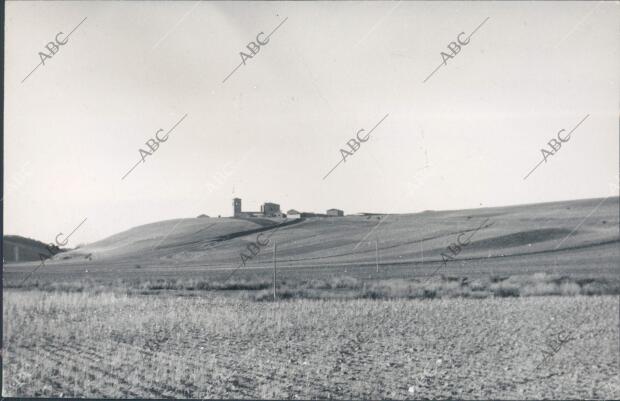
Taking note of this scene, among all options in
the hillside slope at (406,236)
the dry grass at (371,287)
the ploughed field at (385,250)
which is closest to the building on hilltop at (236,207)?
the dry grass at (371,287)

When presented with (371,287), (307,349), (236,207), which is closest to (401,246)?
(371,287)

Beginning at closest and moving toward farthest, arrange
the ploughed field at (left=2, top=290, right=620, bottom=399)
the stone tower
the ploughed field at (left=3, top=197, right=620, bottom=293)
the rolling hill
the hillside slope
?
the ploughed field at (left=2, top=290, right=620, bottom=399) → the stone tower → the ploughed field at (left=3, top=197, right=620, bottom=293) → the rolling hill → the hillside slope

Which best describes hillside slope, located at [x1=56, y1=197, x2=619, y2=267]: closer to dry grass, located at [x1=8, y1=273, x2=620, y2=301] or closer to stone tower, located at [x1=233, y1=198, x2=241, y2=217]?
dry grass, located at [x1=8, y1=273, x2=620, y2=301]

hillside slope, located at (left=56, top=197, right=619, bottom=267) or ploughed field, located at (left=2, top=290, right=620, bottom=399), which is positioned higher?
hillside slope, located at (left=56, top=197, right=619, bottom=267)

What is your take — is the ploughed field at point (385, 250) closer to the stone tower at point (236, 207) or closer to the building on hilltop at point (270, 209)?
the building on hilltop at point (270, 209)

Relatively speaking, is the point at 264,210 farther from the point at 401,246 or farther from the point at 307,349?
the point at 401,246

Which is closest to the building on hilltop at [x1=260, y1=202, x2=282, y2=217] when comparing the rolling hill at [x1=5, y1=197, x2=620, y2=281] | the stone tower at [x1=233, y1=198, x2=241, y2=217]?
the stone tower at [x1=233, y1=198, x2=241, y2=217]
